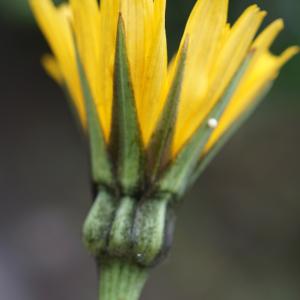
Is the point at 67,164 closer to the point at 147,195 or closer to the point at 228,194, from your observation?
the point at 228,194

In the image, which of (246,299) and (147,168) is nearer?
(147,168)

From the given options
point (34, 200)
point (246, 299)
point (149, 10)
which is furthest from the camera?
point (34, 200)

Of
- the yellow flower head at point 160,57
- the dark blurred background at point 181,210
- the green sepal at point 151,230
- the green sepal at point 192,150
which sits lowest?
the dark blurred background at point 181,210

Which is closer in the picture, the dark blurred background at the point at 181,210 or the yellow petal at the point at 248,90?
the yellow petal at the point at 248,90

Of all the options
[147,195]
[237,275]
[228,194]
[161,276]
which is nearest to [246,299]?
[237,275]

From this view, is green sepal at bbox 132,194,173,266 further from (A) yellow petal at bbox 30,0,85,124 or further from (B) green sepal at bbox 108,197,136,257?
(A) yellow petal at bbox 30,0,85,124

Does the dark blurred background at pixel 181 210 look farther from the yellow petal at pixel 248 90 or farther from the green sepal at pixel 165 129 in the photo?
the green sepal at pixel 165 129

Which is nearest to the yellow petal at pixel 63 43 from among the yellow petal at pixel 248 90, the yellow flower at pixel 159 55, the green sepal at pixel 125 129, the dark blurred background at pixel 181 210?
the yellow flower at pixel 159 55
